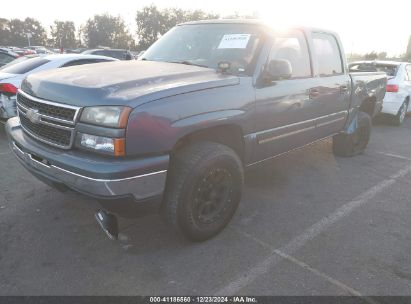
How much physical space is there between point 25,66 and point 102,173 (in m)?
4.91

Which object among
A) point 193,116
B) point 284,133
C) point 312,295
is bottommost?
point 312,295

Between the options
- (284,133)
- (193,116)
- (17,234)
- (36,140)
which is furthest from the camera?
(284,133)

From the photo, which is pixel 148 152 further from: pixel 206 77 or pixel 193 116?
pixel 206 77

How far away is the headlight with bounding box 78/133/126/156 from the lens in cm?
243

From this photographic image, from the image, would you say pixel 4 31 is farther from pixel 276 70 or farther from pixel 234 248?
pixel 234 248

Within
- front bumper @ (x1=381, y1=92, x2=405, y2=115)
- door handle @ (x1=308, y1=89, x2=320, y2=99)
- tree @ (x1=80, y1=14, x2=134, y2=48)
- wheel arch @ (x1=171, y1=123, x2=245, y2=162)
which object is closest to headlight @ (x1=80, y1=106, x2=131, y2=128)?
wheel arch @ (x1=171, y1=123, x2=245, y2=162)

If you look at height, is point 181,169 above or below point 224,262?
above

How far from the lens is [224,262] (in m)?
2.90

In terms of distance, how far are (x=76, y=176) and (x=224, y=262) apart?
1299mm

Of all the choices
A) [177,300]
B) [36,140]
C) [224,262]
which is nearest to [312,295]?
[224,262]

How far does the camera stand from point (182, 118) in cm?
268

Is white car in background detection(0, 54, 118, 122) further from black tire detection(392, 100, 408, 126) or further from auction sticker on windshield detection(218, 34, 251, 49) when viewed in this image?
black tire detection(392, 100, 408, 126)

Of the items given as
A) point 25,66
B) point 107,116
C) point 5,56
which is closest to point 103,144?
point 107,116

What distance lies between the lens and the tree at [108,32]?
7662cm
